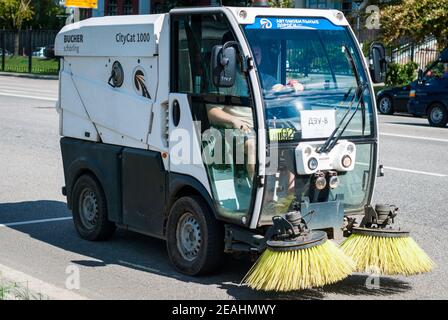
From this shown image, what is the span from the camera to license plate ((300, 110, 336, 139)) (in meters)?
7.34

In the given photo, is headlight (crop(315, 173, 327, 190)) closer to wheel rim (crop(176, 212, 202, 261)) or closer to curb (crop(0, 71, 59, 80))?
wheel rim (crop(176, 212, 202, 261))

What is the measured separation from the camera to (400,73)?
32.7 metres

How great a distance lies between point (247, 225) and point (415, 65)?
2733cm

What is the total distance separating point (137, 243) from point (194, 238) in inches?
66.4

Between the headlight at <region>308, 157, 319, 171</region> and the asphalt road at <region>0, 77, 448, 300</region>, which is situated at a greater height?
the headlight at <region>308, 157, 319, 171</region>

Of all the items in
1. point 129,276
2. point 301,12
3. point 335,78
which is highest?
point 301,12

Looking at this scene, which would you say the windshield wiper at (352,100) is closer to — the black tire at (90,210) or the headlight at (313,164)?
the headlight at (313,164)

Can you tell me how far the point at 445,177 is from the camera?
42.9 ft

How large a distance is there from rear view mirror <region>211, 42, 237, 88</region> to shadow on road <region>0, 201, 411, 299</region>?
174 cm

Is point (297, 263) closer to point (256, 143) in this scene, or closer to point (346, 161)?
point (256, 143)

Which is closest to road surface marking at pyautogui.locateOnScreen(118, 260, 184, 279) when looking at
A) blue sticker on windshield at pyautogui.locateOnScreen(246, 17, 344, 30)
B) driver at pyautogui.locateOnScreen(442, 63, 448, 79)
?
blue sticker on windshield at pyautogui.locateOnScreen(246, 17, 344, 30)

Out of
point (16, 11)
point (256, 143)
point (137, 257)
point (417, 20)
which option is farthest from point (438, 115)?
point (16, 11)

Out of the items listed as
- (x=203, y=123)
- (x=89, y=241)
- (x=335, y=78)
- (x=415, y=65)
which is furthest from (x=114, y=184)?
(x=415, y=65)
